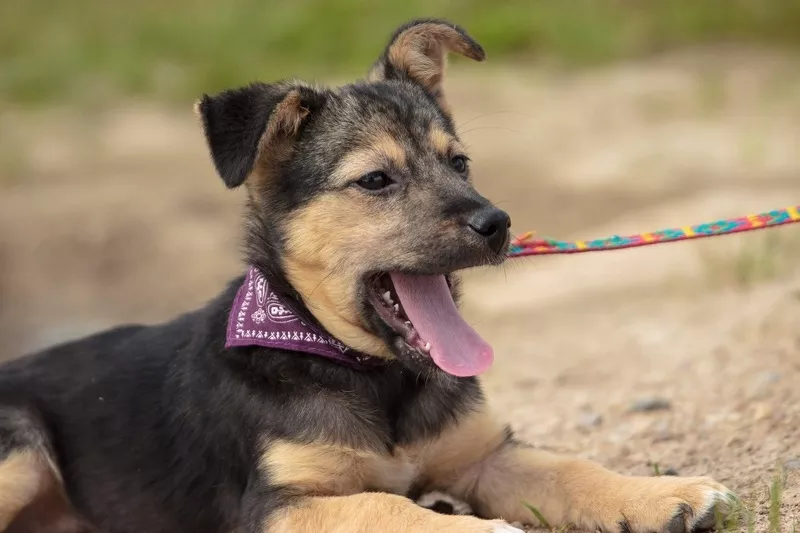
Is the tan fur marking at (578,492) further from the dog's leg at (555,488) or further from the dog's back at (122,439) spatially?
the dog's back at (122,439)

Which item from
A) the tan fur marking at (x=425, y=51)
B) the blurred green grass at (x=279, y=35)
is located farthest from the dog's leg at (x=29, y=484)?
the blurred green grass at (x=279, y=35)

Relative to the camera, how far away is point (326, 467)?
5211 mm

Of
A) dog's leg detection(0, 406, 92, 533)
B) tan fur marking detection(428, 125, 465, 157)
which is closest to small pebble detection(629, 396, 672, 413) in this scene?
tan fur marking detection(428, 125, 465, 157)

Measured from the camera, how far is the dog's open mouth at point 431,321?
5.28m

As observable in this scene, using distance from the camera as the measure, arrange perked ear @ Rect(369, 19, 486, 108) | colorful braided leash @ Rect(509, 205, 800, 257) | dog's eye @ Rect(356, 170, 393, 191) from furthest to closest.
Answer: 1. perked ear @ Rect(369, 19, 486, 108)
2. colorful braided leash @ Rect(509, 205, 800, 257)
3. dog's eye @ Rect(356, 170, 393, 191)

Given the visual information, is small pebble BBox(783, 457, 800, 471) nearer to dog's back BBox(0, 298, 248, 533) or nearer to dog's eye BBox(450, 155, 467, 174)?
dog's eye BBox(450, 155, 467, 174)

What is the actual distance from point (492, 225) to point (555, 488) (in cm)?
130

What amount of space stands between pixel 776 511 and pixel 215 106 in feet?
9.80

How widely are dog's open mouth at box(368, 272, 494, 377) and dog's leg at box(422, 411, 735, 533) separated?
1.54ft

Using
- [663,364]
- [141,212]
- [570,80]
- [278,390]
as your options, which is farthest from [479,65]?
[278,390]

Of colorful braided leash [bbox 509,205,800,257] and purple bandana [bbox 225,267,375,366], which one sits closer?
purple bandana [bbox 225,267,375,366]

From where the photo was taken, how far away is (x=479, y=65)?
21.1 metres

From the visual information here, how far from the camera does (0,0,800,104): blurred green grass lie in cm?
2128

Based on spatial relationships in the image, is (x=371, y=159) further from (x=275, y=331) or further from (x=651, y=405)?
(x=651, y=405)
